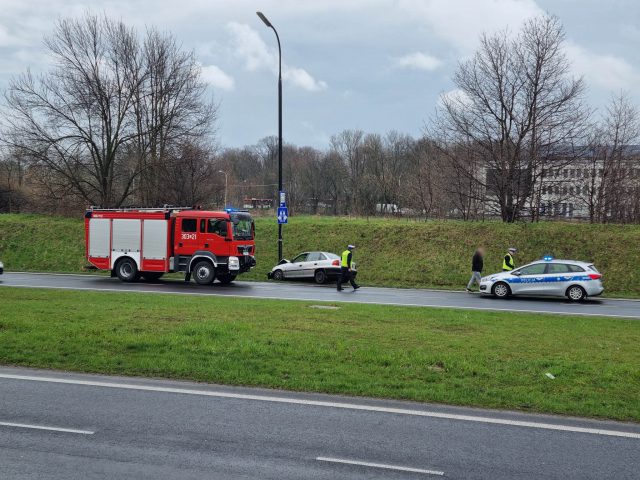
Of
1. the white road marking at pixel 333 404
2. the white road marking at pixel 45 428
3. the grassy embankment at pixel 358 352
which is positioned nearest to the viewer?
the white road marking at pixel 45 428

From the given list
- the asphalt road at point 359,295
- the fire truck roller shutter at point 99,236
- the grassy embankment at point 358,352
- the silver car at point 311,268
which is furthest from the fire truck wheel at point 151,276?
the grassy embankment at point 358,352

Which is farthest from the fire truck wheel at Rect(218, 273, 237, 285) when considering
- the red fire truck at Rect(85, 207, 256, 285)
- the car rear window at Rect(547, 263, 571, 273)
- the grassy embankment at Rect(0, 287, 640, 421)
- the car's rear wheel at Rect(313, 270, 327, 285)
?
the car rear window at Rect(547, 263, 571, 273)

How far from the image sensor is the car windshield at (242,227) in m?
24.6

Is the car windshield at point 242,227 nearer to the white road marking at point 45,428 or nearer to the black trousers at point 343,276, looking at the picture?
the black trousers at point 343,276

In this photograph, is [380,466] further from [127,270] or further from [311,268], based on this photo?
[127,270]

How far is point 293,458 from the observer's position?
5.77 m

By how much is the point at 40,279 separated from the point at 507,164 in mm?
23626

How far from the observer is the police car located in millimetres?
20766

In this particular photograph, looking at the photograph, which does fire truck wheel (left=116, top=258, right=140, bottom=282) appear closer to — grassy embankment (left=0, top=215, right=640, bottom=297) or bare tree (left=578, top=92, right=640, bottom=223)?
grassy embankment (left=0, top=215, right=640, bottom=297)

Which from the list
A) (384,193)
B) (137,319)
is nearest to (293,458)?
(137,319)

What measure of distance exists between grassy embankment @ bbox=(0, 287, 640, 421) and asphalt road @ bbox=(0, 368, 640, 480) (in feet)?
1.98

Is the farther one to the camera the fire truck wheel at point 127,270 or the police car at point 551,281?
the fire truck wheel at point 127,270

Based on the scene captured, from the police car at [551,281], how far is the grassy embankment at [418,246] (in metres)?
4.18

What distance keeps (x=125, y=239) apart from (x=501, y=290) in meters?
15.1
